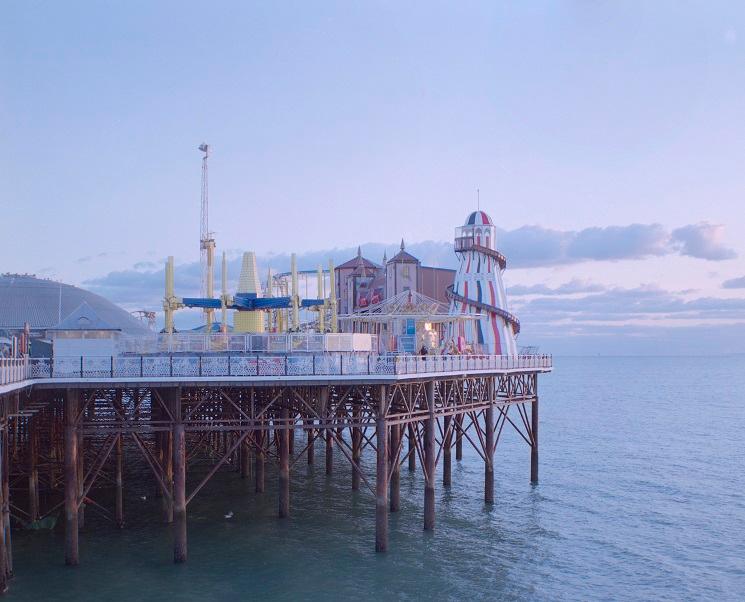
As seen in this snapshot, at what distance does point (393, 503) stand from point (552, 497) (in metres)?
10.8

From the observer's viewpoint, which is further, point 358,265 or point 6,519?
point 358,265

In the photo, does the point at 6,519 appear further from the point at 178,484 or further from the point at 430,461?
the point at 430,461

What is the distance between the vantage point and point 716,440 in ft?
241

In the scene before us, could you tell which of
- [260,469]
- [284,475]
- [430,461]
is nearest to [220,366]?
[284,475]

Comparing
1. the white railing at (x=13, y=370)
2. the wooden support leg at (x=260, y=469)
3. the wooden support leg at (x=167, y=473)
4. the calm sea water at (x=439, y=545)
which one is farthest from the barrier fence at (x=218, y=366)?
the wooden support leg at (x=260, y=469)

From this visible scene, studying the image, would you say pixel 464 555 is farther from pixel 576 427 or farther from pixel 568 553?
pixel 576 427

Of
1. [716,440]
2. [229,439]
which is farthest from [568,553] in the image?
[716,440]

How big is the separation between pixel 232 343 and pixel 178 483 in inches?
257

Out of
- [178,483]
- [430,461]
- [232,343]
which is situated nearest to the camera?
[178,483]

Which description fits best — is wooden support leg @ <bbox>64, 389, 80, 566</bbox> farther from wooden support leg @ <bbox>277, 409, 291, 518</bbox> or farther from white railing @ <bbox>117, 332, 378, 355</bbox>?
wooden support leg @ <bbox>277, 409, 291, 518</bbox>

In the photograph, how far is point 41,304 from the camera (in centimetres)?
7244

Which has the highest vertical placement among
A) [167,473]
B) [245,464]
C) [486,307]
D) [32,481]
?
[486,307]

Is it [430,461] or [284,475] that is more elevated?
[430,461]

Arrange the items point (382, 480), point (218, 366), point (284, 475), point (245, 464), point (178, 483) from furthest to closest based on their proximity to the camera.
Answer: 1. point (245, 464)
2. point (284, 475)
3. point (382, 480)
4. point (218, 366)
5. point (178, 483)
